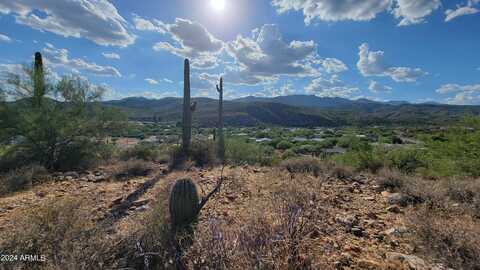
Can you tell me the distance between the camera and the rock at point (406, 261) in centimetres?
249

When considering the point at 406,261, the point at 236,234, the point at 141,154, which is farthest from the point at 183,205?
the point at 141,154

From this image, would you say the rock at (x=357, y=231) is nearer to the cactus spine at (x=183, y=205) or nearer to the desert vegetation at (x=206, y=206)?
the desert vegetation at (x=206, y=206)

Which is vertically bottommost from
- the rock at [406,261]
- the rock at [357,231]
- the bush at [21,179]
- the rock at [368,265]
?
the bush at [21,179]

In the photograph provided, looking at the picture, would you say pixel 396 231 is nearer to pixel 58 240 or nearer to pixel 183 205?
pixel 183 205

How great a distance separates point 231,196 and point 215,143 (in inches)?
255

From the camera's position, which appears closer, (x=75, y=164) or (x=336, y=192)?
(x=336, y=192)

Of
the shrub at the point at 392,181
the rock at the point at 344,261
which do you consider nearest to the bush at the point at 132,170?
the rock at the point at 344,261

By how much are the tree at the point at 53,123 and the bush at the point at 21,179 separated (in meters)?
1.62

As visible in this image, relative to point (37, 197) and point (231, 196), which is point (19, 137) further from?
point (231, 196)

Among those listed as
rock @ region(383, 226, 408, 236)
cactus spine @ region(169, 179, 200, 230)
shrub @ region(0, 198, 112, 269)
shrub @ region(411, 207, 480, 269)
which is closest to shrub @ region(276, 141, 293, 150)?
rock @ region(383, 226, 408, 236)

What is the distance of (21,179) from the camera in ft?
19.1

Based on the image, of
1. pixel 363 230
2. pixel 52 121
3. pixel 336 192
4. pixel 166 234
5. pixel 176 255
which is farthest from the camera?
pixel 52 121

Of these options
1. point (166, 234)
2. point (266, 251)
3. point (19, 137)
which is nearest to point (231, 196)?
point (166, 234)

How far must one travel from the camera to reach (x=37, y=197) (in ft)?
16.2
